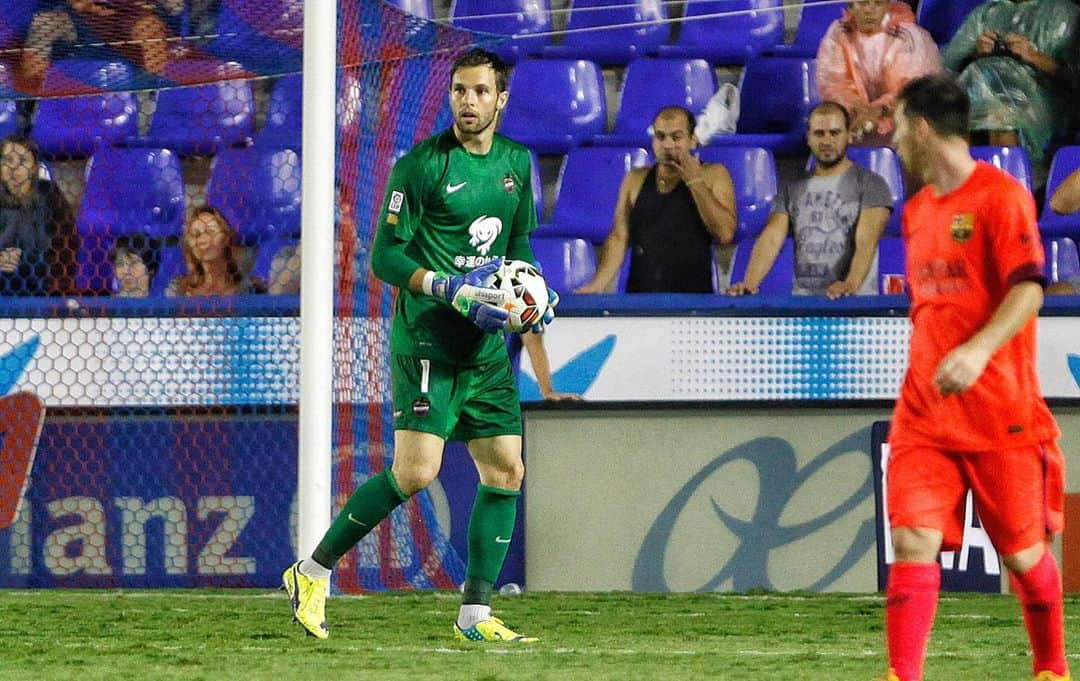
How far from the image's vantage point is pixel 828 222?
734 cm

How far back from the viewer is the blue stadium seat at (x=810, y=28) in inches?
351

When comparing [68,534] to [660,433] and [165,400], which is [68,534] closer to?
[165,400]

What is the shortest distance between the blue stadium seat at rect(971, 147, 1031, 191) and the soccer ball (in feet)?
12.5

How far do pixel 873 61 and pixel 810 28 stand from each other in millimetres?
900

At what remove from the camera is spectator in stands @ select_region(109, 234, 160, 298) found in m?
6.94

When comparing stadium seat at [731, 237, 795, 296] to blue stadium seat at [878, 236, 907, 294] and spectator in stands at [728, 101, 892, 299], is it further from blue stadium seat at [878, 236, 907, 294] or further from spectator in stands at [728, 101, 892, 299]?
blue stadium seat at [878, 236, 907, 294]

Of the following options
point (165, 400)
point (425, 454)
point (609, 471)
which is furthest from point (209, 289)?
point (425, 454)

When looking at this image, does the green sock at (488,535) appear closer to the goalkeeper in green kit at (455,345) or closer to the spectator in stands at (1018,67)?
the goalkeeper in green kit at (455,345)

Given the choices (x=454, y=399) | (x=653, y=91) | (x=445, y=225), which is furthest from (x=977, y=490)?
(x=653, y=91)

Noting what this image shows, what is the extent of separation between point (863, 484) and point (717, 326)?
2.76 ft

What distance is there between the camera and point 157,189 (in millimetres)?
7414

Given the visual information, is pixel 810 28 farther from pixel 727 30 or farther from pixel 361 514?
pixel 361 514

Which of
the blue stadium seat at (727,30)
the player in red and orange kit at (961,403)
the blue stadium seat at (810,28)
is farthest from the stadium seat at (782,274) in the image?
the player in red and orange kit at (961,403)

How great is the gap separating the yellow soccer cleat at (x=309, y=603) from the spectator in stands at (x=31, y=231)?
2.41 m
